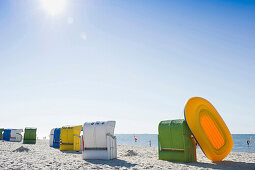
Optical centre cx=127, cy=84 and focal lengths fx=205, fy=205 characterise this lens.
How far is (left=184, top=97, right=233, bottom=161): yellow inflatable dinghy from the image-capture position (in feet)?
30.7

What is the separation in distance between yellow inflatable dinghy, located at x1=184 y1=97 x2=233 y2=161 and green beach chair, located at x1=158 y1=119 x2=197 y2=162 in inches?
17.7

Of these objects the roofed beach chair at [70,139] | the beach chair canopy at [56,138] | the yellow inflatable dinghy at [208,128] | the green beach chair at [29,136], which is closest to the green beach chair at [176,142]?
the yellow inflatable dinghy at [208,128]

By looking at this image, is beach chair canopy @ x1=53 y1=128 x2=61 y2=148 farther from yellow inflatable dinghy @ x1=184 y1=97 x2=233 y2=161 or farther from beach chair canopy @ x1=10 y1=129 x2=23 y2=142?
yellow inflatable dinghy @ x1=184 y1=97 x2=233 y2=161

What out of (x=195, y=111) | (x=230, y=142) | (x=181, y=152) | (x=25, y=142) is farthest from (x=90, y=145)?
(x=25, y=142)

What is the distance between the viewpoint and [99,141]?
1090 centimetres

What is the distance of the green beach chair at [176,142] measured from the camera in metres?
9.54

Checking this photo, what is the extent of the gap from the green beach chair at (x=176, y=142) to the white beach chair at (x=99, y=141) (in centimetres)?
258

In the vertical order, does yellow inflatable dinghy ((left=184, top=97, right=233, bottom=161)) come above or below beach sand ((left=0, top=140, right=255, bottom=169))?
above

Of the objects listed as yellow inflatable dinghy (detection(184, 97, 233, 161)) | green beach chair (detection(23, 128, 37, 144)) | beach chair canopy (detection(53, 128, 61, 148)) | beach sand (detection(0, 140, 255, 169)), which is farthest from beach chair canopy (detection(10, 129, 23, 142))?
yellow inflatable dinghy (detection(184, 97, 233, 161))

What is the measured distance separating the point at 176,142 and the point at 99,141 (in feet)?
13.1

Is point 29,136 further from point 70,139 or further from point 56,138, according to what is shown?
point 70,139

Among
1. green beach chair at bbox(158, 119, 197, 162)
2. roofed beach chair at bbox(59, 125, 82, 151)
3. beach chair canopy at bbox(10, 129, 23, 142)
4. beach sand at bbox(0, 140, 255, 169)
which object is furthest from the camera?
beach chair canopy at bbox(10, 129, 23, 142)

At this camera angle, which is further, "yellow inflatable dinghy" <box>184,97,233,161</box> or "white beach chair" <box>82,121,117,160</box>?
"white beach chair" <box>82,121,117,160</box>

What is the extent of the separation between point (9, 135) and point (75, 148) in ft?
62.2
